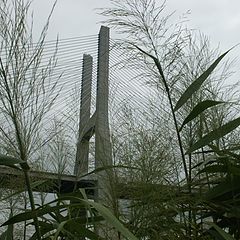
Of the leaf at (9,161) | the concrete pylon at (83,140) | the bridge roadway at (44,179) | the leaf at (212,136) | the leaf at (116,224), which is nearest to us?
the leaf at (116,224)

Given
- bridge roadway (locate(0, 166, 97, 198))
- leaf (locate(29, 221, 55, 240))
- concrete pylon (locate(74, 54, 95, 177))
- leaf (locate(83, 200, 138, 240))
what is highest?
concrete pylon (locate(74, 54, 95, 177))

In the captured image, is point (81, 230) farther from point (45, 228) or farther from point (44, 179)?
point (44, 179)

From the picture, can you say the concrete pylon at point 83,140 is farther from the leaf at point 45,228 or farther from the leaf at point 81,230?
the leaf at point 81,230

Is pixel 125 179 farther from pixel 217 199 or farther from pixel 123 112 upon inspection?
pixel 123 112

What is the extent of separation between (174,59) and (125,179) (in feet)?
1.35

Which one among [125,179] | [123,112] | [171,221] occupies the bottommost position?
[171,221]

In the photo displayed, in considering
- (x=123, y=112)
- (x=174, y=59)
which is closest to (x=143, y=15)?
(x=174, y=59)

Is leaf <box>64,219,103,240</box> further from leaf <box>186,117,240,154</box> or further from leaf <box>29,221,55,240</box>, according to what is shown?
leaf <box>186,117,240,154</box>

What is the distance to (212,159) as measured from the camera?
121 centimetres

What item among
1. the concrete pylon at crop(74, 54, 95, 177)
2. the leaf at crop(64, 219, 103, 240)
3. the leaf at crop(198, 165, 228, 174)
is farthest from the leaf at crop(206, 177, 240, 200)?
the concrete pylon at crop(74, 54, 95, 177)

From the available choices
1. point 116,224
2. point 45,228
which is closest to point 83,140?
point 45,228

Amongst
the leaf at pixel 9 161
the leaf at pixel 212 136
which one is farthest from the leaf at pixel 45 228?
the leaf at pixel 212 136

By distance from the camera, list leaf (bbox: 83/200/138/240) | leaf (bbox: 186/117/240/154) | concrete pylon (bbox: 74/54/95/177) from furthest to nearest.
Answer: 1. concrete pylon (bbox: 74/54/95/177)
2. leaf (bbox: 186/117/240/154)
3. leaf (bbox: 83/200/138/240)

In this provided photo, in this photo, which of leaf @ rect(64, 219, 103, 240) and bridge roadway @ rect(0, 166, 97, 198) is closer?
leaf @ rect(64, 219, 103, 240)
